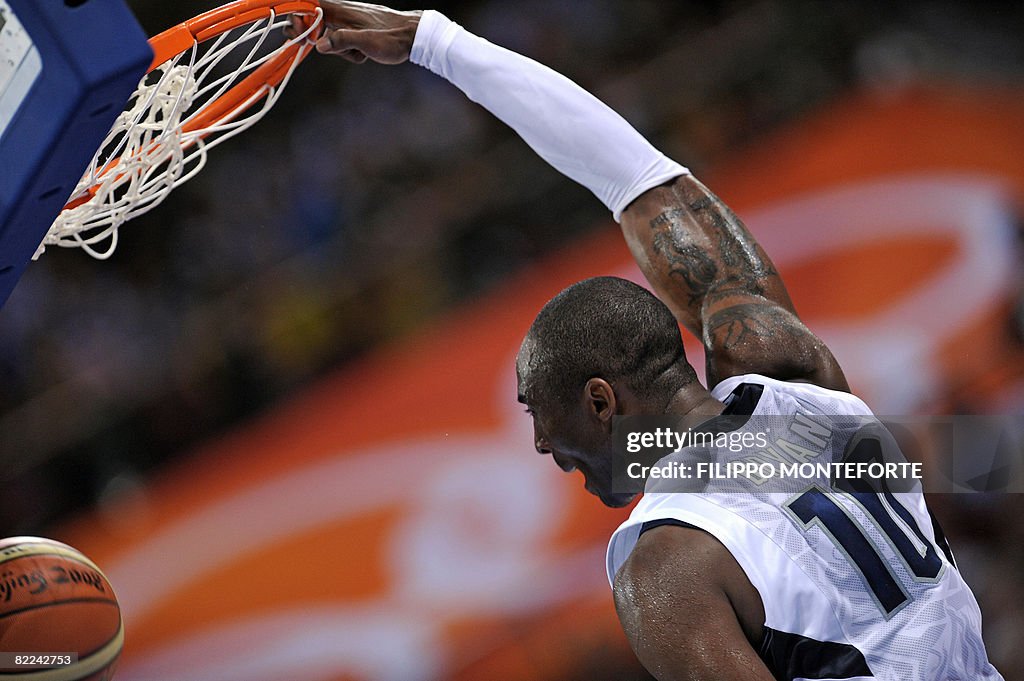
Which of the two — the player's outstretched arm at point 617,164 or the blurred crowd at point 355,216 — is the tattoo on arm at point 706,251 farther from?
the blurred crowd at point 355,216

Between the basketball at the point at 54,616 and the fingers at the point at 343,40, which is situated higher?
the fingers at the point at 343,40

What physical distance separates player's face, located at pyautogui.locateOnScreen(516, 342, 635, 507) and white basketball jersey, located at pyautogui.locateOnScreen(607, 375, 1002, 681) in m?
0.23

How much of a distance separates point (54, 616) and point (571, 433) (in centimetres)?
119

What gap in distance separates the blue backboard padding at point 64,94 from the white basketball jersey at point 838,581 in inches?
44.5

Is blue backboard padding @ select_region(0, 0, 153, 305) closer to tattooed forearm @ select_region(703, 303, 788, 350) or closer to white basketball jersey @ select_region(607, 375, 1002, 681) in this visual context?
white basketball jersey @ select_region(607, 375, 1002, 681)

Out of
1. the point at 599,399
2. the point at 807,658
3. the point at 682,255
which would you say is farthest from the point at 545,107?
the point at 807,658

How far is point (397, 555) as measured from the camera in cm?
600

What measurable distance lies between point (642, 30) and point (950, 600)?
567 cm

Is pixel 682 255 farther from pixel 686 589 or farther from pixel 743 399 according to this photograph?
pixel 686 589

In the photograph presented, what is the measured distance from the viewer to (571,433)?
7.65 feet

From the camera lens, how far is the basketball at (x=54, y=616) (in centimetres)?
236

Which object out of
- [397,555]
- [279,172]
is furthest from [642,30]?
[397,555]

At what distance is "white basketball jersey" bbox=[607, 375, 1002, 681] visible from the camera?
1.98 meters

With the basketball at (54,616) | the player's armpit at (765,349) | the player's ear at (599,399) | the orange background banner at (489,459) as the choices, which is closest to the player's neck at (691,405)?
the player's ear at (599,399)
